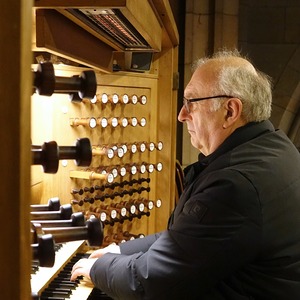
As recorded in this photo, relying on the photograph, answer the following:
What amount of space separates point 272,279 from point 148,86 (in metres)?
2.00

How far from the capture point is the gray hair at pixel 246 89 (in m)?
1.97

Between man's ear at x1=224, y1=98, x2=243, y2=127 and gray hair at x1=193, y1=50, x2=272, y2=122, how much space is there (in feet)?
0.05

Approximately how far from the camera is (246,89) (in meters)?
1.99

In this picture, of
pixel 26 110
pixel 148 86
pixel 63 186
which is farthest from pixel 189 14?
pixel 26 110

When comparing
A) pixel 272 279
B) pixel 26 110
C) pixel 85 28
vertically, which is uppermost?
pixel 85 28

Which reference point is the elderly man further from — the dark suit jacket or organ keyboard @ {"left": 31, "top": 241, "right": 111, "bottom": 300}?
organ keyboard @ {"left": 31, "top": 241, "right": 111, "bottom": 300}

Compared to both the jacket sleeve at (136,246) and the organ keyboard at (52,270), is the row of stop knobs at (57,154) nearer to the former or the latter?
the organ keyboard at (52,270)

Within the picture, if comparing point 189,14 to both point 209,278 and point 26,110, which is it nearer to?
point 209,278

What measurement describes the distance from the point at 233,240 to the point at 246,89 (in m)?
0.65

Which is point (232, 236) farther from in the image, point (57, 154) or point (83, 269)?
point (57, 154)

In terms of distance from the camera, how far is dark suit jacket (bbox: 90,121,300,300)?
163cm

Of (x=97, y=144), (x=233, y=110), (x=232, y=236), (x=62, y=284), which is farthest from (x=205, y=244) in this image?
(x=97, y=144)

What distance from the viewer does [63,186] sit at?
8.92ft

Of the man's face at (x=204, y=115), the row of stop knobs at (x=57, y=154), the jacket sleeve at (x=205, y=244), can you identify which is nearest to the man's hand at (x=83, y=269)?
the jacket sleeve at (x=205, y=244)
